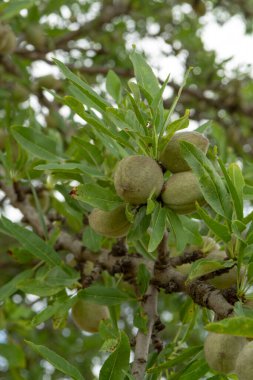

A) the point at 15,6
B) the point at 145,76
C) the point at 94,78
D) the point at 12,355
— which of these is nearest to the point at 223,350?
the point at 145,76

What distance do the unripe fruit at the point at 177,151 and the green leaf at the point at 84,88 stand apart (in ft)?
0.52

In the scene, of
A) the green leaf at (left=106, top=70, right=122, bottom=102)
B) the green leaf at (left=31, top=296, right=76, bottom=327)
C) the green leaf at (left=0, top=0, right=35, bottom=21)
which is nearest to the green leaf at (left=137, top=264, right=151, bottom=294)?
the green leaf at (left=31, top=296, right=76, bottom=327)

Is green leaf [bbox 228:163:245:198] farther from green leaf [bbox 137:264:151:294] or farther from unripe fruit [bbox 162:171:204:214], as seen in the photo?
green leaf [bbox 137:264:151:294]

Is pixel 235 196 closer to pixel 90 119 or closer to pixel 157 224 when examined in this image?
pixel 157 224

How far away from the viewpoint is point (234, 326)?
0.76m

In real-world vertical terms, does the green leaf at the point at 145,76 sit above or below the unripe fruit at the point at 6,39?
above

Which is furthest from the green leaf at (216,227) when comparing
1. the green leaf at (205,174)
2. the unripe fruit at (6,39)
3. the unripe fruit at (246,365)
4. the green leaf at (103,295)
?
the unripe fruit at (6,39)

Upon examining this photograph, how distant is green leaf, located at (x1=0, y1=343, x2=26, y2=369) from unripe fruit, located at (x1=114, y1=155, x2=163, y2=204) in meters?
1.27

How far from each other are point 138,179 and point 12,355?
1350 mm

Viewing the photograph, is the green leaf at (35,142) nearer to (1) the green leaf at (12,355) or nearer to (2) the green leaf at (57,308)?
(2) the green leaf at (57,308)

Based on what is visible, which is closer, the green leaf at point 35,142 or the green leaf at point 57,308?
the green leaf at point 57,308

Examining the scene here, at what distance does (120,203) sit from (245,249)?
25 cm

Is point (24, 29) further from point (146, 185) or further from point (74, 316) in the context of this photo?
point (146, 185)

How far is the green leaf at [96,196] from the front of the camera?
1110mm
